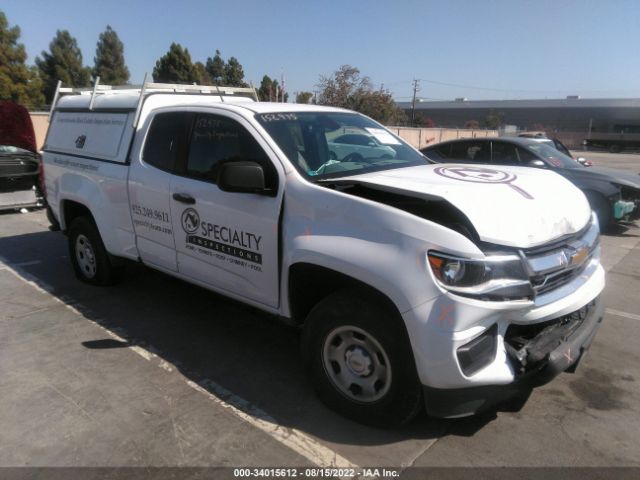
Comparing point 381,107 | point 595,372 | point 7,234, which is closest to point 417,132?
point 381,107

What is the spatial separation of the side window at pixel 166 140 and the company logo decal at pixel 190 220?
17.6 inches

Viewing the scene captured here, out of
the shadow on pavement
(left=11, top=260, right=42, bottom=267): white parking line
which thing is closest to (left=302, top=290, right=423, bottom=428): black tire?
the shadow on pavement

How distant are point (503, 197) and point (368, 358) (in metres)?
1.22

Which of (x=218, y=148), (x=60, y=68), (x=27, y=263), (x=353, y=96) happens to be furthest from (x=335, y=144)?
(x=60, y=68)

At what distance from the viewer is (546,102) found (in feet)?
281

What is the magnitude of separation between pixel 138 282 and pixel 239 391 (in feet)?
9.25

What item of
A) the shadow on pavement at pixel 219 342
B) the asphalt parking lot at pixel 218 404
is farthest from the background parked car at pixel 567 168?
the shadow on pavement at pixel 219 342

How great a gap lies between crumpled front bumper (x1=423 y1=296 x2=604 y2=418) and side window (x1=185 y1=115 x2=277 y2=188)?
1697 millimetres

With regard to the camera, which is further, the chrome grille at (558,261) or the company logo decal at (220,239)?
the company logo decal at (220,239)

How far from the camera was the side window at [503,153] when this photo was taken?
8.94 metres

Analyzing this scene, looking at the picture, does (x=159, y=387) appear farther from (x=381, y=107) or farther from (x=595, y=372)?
(x=381, y=107)

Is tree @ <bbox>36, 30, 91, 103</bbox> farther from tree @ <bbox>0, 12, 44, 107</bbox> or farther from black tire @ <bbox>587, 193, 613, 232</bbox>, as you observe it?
black tire @ <bbox>587, 193, 613, 232</bbox>

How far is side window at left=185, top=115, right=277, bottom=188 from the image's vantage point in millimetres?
3490

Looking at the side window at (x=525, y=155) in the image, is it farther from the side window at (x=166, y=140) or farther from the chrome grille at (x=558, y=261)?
the side window at (x=166, y=140)
